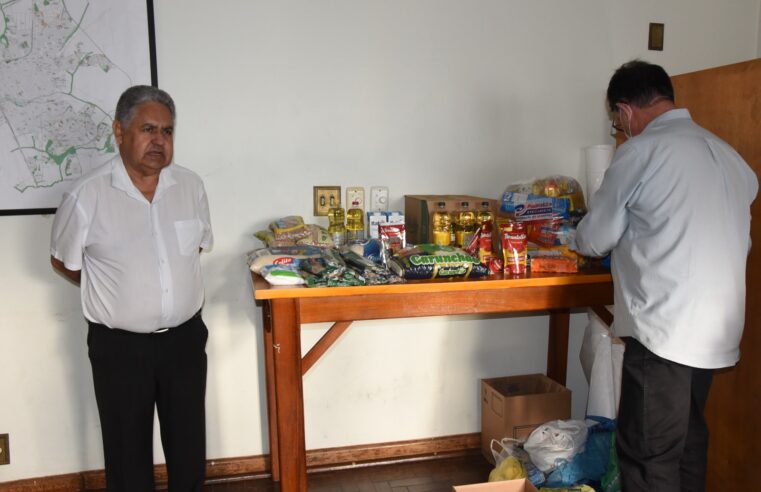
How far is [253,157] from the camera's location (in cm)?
256

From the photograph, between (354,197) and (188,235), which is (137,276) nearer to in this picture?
(188,235)

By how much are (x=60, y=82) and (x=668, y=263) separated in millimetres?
2242

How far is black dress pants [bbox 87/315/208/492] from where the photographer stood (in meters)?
2.02

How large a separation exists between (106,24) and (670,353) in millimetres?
2304

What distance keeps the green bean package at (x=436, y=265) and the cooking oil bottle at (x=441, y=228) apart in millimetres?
172

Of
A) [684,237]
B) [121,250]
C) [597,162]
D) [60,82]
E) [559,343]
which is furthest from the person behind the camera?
[559,343]

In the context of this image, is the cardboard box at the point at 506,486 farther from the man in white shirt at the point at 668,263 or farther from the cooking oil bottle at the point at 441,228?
the cooking oil bottle at the point at 441,228

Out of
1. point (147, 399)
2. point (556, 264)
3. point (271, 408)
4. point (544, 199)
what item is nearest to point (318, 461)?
point (271, 408)

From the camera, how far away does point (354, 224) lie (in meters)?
2.55

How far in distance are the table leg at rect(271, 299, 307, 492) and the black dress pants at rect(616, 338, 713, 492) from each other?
1.05 meters

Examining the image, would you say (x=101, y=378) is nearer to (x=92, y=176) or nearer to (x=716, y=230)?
(x=92, y=176)

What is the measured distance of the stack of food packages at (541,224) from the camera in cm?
225

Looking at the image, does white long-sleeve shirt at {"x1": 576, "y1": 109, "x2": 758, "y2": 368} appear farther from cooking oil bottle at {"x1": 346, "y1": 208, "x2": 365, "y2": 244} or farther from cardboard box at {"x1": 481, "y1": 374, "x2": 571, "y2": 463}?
cooking oil bottle at {"x1": 346, "y1": 208, "x2": 365, "y2": 244}

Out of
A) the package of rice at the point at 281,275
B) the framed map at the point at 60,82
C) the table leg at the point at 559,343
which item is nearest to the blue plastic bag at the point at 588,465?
the table leg at the point at 559,343
